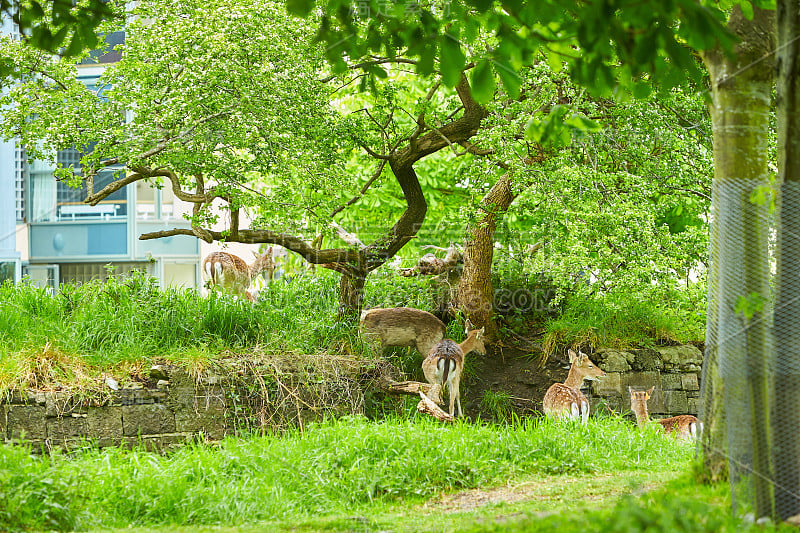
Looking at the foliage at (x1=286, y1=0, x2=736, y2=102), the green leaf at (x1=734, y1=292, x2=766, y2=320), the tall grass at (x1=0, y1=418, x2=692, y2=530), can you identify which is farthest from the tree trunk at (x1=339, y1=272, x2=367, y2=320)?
the green leaf at (x1=734, y1=292, x2=766, y2=320)

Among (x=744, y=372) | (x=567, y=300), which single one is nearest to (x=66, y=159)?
(x=567, y=300)

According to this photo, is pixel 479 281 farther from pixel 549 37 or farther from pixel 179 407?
pixel 549 37

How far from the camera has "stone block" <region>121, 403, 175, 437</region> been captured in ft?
29.2

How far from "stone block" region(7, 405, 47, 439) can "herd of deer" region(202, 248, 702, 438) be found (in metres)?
3.73

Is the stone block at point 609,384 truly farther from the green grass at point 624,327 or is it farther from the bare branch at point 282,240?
the bare branch at point 282,240

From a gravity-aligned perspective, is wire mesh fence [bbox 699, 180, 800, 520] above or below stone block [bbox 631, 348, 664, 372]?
above

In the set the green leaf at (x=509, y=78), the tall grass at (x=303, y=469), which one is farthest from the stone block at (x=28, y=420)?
the green leaf at (x=509, y=78)

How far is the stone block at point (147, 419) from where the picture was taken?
8906mm

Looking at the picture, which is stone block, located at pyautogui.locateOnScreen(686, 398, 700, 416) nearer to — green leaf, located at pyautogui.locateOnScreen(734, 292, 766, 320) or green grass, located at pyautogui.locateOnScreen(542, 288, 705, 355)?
green grass, located at pyautogui.locateOnScreen(542, 288, 705, 355)

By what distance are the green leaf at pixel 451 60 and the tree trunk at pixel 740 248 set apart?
5.69ft

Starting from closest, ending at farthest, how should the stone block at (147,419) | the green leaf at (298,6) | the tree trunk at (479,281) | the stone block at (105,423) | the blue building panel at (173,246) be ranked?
the green leaf at (298,6) < the stone block at (105,423) < the stone block at (147,419) < the tree trunk at (479,281) < the blue building panel at (173,246)

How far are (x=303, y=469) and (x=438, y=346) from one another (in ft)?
11.7

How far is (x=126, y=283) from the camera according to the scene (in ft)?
36.9

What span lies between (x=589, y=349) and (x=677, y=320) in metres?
1.63
